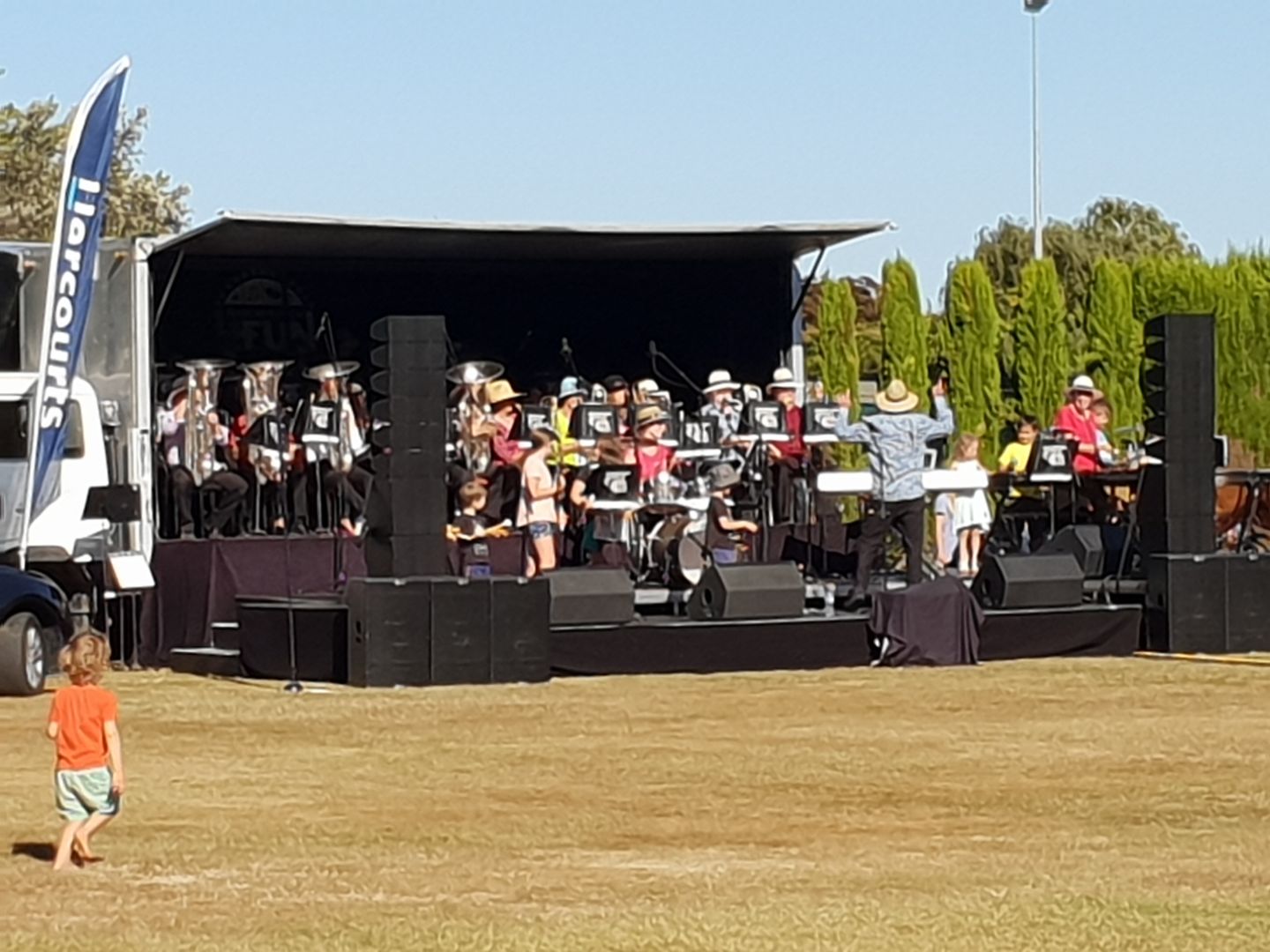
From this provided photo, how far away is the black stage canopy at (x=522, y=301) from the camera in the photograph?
72.3 feet

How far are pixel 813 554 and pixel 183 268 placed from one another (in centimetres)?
538

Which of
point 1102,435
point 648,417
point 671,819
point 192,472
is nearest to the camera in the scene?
point 671,819

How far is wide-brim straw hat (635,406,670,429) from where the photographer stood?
20297mm

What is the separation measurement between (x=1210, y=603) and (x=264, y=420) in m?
7.09

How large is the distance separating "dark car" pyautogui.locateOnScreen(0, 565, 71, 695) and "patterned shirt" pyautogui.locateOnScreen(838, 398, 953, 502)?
5.49 meters

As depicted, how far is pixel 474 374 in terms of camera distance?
69.3 ft

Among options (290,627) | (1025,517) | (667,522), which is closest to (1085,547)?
(1025,517)

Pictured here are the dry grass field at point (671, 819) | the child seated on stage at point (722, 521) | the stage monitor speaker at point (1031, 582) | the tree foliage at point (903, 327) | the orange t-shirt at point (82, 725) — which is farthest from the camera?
the tree foliage at point (903, 327)

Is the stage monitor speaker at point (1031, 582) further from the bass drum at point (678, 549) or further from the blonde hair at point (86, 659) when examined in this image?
the blonde hair at point (86, 659)

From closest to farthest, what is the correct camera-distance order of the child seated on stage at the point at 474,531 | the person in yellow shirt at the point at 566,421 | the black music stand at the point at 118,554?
the black music stand at the point at 118,554 < the child seated on stage at the point at 474,531 < the person in yellow shirt at the point at 566,421

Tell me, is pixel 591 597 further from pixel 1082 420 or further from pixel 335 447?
pixel 1082 420

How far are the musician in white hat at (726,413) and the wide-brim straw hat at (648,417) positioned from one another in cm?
74

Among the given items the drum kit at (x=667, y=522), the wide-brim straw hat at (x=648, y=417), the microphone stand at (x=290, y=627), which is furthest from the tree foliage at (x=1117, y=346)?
the microphone stand at (x=290, y=627)

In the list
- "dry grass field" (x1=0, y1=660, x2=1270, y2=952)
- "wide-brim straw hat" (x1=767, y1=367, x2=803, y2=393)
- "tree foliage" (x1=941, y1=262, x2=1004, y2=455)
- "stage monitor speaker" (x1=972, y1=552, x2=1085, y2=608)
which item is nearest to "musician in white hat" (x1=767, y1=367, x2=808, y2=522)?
"wide-brim straw hat" (x1=767, y1=367, x2=803, y2=393)
